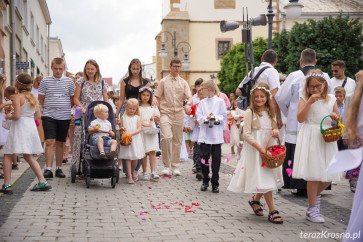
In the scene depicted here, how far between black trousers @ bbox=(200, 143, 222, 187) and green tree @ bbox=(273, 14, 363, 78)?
26460 millimetres

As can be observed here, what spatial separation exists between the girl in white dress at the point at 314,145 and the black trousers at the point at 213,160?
1.97m

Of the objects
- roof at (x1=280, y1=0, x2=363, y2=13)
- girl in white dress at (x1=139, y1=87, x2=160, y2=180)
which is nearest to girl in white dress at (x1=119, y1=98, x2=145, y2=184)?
girl in white dress at (x1=139, y1=87, x2=160, y2=180)

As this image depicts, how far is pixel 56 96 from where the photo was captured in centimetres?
890

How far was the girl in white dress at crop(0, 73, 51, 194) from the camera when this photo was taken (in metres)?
7.14

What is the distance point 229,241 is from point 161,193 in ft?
9.45

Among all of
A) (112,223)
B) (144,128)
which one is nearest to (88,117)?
(144,128)

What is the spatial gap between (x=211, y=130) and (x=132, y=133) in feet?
4.91

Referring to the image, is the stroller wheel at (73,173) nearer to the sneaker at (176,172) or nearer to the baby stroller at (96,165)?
the baby stroller at (96,165)

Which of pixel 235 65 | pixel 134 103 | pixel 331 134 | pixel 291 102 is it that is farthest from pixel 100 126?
pixel 235 65

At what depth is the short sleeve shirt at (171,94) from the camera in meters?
9.49

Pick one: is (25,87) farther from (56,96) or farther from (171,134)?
(171,134)

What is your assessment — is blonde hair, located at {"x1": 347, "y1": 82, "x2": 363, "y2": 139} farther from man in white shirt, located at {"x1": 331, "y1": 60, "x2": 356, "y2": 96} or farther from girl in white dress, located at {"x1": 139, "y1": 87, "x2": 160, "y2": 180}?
man in white shirt, located at {"x1": 331, "y1": 60, "x2": 356, "y2": 96}

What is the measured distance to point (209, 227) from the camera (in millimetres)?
5230

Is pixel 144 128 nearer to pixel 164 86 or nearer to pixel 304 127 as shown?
pixel 164 86
